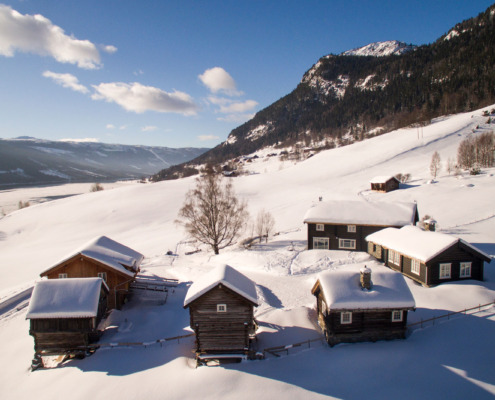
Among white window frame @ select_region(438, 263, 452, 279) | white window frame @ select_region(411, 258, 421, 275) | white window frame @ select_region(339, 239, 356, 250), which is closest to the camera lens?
white window frame @ select_region(438, 263, 452, 279)

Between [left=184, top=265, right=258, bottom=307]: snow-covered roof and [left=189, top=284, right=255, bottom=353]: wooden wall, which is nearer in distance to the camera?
[left=184, top=265, right=258, bottom=307]: snow-covered roof

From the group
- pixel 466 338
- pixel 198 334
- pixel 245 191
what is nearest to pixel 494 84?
pixel 245 191

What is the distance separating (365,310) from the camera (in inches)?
625

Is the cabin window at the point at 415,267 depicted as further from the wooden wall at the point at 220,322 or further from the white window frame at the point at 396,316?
the wooden wall at the point at 220,322

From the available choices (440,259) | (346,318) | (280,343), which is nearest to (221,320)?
(280,343)

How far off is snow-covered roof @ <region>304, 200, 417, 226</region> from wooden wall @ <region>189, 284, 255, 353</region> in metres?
18.5

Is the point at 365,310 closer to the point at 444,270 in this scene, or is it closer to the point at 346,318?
the point at 346,318

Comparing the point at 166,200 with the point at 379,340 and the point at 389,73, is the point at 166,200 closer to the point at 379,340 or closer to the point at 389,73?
the point at 379,340

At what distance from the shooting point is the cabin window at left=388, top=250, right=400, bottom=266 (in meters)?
25.2

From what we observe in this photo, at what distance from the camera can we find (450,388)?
12.3m

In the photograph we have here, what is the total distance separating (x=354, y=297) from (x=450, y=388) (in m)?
5.37

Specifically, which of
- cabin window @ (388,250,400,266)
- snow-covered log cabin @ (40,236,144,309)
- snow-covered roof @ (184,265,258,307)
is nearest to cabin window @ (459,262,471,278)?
cabin window @ (388,250,400,266)

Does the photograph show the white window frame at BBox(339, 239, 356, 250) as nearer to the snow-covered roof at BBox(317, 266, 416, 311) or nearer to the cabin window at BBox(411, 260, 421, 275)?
the cabin window at BBox(411, 260, 421, 275)

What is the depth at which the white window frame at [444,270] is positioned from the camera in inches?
858
